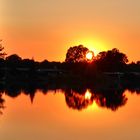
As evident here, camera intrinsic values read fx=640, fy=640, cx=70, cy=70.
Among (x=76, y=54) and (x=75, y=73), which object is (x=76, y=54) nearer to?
(x=76, y=54)

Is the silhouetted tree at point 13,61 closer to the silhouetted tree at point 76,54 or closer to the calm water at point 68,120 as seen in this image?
the silhouetted tree at point 76,54

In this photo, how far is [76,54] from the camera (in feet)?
308

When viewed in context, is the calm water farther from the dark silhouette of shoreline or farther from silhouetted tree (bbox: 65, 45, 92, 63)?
silhouetted tree (bbox: 65, 45, 92, 63)

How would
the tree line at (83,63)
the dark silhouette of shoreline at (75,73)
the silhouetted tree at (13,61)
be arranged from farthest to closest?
1. the tree line at (83,63)
2. the silhouetted tree at (13,61)
3. the dark silhouette of shoreline at (75,73)

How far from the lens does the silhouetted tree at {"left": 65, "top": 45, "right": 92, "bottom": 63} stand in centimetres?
9338

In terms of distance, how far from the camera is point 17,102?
123 feet

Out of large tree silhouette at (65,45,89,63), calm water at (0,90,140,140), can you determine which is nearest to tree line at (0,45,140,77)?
large tree silhouette at (65,45,89,63)

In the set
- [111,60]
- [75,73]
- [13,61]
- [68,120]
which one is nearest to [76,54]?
[111,60]

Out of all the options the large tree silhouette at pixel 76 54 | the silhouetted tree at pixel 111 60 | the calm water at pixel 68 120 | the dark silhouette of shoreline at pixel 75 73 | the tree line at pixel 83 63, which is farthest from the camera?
the large tree silhouette at pixel 76 54

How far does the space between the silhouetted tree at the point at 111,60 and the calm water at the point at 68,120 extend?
4926cm

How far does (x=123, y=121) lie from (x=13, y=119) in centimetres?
487

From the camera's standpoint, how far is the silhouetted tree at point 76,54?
93.4 m

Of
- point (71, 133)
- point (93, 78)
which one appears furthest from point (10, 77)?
point (71, 133)

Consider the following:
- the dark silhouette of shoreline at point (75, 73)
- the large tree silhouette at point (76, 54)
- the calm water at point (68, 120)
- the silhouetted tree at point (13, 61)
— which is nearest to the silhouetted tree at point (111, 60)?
the dark silhouette of shoreline at point (75, 73)
